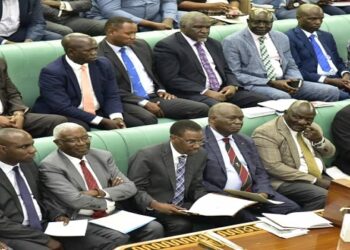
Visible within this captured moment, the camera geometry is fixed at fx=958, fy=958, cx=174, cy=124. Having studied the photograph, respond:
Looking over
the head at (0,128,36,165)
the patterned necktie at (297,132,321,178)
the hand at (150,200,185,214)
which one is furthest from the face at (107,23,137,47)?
the head at (0,128,36,165)

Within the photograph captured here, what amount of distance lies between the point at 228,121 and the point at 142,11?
7.80 ft

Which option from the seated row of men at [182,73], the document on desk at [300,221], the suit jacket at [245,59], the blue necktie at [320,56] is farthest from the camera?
the blue necktie at [320,56]

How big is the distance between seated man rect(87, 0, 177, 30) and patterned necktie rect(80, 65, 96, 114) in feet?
5.08

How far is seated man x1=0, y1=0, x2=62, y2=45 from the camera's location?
7.11m

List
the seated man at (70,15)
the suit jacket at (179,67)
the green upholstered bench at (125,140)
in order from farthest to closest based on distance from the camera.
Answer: the seated man at (70,15), the suit jacket at (179,67), the green upholstered bench at (125,140)

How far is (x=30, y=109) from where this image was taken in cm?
651

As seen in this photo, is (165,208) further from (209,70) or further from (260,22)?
(260,22)

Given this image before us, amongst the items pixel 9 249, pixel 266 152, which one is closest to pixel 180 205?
pixel 266 152

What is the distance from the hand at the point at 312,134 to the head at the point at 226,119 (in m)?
0.61

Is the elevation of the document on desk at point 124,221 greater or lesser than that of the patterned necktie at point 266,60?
lesser

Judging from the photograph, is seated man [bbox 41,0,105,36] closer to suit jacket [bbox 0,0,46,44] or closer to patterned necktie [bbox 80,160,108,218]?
suit jacket [bbox 0,0,46,44]

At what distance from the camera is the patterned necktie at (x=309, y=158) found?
6.31 m

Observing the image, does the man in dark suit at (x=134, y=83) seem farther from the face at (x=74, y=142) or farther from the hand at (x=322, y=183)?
the face at (x=74, y=142)

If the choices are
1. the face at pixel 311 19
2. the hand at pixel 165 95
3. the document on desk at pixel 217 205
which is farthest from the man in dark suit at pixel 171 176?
the face at pixel 311 19
